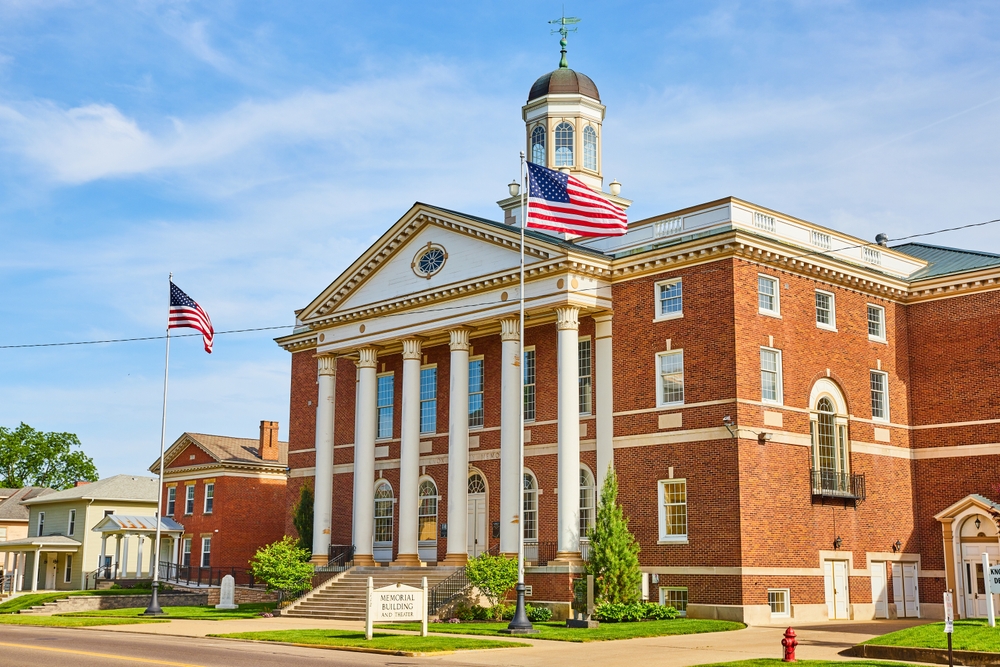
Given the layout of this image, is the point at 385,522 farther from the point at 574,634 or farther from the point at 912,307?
the point at 912,307

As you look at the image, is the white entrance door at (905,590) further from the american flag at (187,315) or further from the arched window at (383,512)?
the american flag at (187,315)

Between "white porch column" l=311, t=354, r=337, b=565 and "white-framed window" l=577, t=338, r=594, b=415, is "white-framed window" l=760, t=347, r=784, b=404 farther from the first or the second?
"white porch column" l=311, t=354, r=337, b=565

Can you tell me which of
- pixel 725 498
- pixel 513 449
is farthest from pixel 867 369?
pixel 513 449

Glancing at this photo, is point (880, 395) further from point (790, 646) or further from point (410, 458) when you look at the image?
point (790, 646)

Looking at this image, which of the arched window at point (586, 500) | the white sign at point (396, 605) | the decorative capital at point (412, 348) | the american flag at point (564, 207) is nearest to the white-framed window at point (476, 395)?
the decorative capital at point (412, 348)

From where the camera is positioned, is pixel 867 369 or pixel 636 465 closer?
pixel 636 465

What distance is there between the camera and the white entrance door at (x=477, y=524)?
41.7 m

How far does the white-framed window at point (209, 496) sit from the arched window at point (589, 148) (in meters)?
29.9

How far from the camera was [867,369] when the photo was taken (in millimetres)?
38906

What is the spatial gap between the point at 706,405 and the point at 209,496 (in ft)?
125

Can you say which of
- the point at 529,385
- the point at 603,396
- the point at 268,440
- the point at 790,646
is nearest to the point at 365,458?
the point at 529,385

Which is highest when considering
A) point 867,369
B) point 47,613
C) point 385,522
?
point 867,369

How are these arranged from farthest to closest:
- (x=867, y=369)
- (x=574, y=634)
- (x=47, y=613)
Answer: (x=47, y=613) → (x=867, y=369) → (x=574, y=634)

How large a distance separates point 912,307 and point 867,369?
3826 mm
